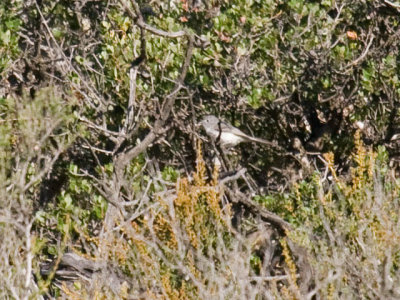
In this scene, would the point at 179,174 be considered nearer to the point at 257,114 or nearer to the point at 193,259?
the point at 257,114

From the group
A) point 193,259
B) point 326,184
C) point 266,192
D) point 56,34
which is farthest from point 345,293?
point 56,34

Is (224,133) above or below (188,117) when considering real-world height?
above

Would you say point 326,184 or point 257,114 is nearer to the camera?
point 326,184

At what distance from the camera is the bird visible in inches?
287

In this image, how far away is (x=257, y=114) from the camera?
7980 millimetres

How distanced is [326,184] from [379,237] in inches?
70.0

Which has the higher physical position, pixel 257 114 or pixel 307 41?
pixel 307 41

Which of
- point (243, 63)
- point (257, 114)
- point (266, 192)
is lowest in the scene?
point (266, 192)

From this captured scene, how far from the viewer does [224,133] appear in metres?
7.32

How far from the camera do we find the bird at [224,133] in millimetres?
7301

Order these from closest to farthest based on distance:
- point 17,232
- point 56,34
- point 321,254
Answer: point 321,254
point 17,232
point 56,34

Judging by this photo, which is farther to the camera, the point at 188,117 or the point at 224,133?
the point at 188,117

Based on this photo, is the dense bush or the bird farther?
the bird

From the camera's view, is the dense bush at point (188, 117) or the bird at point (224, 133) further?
the bird at point (224, 133)
